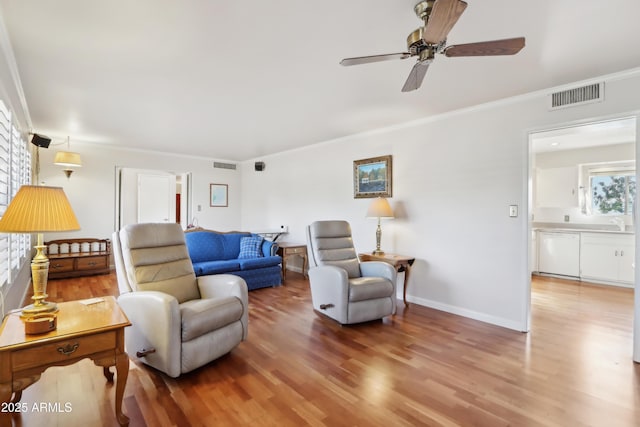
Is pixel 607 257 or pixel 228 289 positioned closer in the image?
pixel 228 289

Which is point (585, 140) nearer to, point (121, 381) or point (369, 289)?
point (369, 289)

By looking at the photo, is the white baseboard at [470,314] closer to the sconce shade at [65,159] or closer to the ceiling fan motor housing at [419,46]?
the ceiling fan motor housing at [419,46]

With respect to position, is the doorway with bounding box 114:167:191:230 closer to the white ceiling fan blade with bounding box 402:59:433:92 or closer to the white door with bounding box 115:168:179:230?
the white door with bounding box 115:168:179:230

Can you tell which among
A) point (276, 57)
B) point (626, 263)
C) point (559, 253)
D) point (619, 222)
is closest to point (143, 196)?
point (276, 57)

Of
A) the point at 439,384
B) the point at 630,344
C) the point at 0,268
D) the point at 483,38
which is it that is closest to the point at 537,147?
the point at 630,344

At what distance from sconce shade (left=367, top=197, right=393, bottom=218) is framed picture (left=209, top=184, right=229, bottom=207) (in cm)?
430

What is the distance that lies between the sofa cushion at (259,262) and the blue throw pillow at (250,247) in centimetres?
15

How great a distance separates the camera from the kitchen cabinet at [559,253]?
17.3 ft

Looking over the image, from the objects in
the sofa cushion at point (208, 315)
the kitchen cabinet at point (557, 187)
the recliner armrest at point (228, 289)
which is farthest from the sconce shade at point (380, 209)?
the kitchen cabinet at point (557, 187)

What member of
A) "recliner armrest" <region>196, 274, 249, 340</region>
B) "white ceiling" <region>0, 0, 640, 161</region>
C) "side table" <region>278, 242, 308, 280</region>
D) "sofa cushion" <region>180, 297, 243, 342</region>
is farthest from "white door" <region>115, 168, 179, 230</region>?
"sofa cushion" <region>180, 297, 243, 342</region>

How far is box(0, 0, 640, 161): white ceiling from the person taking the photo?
1845 mm

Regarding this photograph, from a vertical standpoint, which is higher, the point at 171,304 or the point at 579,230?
the point at 579,230

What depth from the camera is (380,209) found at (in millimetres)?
4008

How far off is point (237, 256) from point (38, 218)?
347cm
